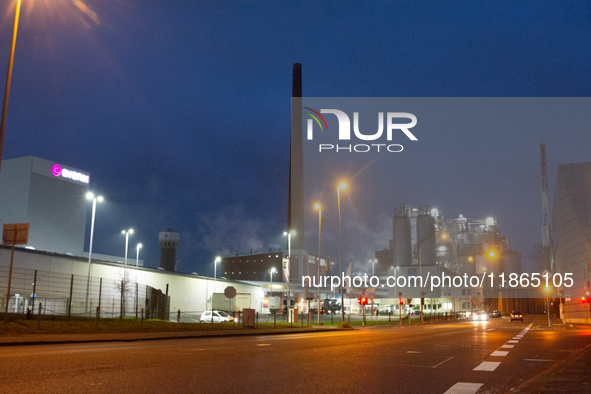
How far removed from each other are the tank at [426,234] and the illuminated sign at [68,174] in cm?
8376

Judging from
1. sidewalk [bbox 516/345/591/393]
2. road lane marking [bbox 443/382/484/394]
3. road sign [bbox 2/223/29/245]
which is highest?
road sign [bbox 2/223/29/245]

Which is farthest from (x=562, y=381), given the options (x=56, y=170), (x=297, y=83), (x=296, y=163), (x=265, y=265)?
(x=265, y=265)

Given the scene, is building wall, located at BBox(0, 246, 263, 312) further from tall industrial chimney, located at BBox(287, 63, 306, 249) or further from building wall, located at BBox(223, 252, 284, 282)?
building wall, located at BBox(223, 252, 284, 282)

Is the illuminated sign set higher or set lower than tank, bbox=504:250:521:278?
higher

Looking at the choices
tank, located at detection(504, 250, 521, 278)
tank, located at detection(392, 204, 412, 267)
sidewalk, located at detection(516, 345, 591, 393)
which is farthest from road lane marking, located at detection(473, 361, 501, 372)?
tank, located at detection(504, 250, 521, 278)

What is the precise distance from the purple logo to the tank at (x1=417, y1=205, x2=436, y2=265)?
8818cm

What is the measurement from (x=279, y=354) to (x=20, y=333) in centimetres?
1406

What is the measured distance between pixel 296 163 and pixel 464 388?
332 ft

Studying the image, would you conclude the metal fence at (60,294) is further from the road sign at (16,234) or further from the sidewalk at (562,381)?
the sidewalk at (562,381)

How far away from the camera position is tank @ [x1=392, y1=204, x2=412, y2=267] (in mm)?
135625

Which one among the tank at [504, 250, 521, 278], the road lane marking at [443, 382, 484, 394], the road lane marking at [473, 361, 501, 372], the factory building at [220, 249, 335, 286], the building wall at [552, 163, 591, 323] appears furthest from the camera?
the tank at [504, 250, 521, 278]

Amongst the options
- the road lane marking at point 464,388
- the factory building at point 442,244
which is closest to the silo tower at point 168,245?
the factory building at point 442,244

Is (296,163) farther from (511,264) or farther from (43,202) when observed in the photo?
(511,264)

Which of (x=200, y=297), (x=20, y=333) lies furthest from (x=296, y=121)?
(x=20, y=333)
